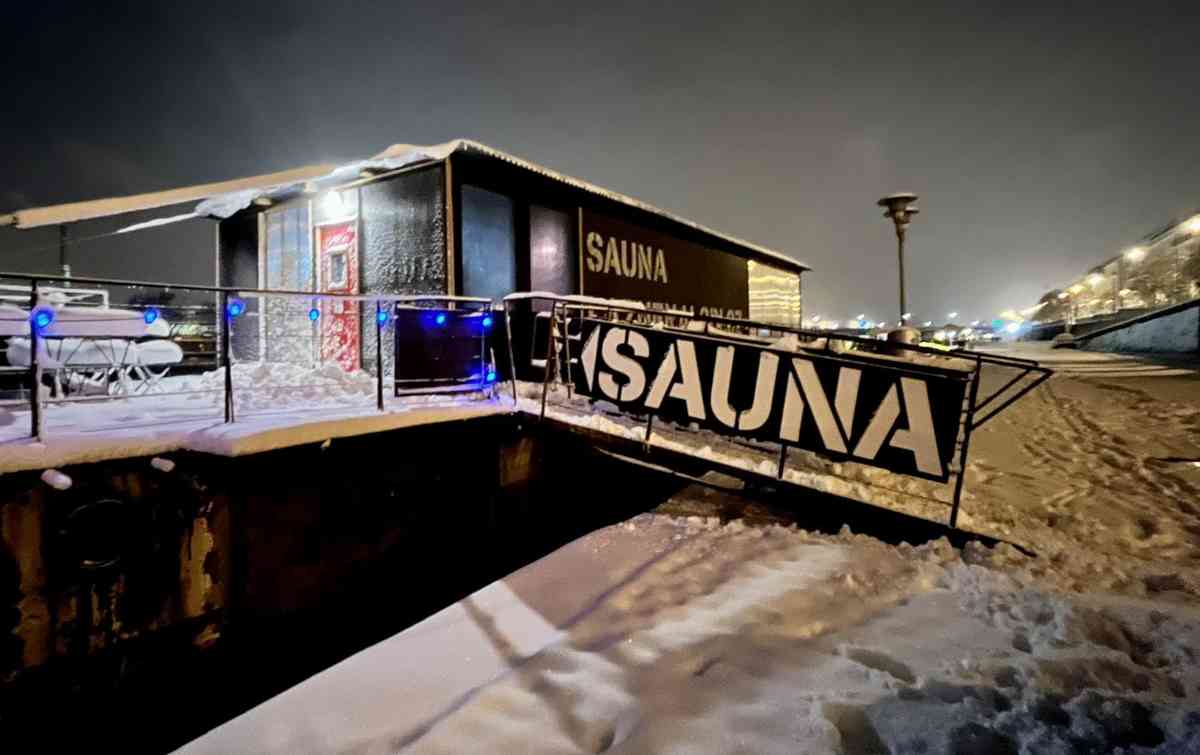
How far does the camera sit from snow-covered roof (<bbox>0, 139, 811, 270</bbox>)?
7270 millimetres

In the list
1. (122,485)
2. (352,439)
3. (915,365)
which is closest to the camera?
(122,485)

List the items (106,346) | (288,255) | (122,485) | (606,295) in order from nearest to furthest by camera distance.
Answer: (122,485)
(106,346)
(288,255)
(606,295)

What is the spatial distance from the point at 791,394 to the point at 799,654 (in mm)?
2425

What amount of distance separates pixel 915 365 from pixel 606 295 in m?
7.67

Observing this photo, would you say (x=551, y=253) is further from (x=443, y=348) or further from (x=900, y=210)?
(x=900, y=210)

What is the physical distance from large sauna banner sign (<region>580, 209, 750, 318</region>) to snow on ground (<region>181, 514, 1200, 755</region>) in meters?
7.90

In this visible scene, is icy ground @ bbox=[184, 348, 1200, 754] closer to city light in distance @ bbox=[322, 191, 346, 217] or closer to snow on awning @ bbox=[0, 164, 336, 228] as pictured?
snow on awning @ bbox=[0, 164, 336, 228]

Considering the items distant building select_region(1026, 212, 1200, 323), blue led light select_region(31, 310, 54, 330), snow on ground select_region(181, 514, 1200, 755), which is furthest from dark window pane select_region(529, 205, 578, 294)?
distant building select_region(1026, 212, 1200, 323)

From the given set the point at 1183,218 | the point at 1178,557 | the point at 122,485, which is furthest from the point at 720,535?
the point at 1183,218

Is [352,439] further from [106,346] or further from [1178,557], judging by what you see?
[1178,557]

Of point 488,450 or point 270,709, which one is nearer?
point 270,709

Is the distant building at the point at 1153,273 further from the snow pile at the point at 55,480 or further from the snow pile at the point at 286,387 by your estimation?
the snow pile at the point at 55,480

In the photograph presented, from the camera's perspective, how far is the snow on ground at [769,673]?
2252 millimetres

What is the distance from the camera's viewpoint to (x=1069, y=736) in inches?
84.4
